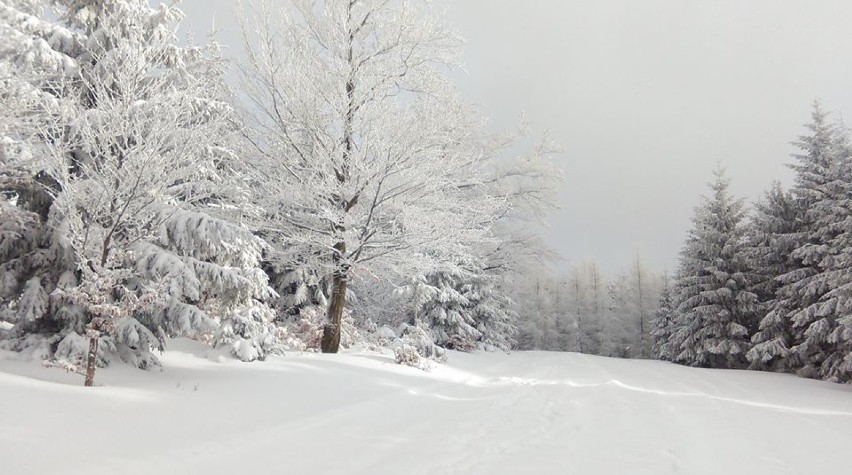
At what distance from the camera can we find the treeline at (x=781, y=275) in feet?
50.4

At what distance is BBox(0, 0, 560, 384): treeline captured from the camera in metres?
6.27

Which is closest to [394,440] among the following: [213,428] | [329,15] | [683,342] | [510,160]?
[213,428]

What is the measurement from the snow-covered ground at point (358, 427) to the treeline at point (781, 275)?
8.47 metres

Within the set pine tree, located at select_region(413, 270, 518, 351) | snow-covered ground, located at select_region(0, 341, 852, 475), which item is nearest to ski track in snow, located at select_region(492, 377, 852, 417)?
snow-covered ground, located at select_region(0, 341, 852, 475)

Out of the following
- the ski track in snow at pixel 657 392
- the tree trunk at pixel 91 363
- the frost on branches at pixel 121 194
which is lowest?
the ski track in snow at pixel 657 392

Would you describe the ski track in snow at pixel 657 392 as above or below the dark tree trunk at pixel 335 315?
below

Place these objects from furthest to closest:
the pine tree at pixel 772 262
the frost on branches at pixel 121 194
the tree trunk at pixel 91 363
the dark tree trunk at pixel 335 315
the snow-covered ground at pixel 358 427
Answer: the pine tree at pixel 772 262 → the dark tree trunk at pixel 335 315 → the frost on branches at pixel 121 194 → the tree trunk at pixel 91 363 → the snow-covered ground at pixel 358 427

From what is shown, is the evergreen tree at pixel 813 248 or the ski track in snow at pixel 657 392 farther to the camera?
the evergreen tree at pixel 813 248

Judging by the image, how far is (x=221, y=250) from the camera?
25.3ft

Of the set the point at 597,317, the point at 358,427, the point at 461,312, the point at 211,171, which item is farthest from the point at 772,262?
the point at 597,317

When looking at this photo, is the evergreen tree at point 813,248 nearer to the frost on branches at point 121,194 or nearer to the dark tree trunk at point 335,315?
the dark tree trunk at point 335,315

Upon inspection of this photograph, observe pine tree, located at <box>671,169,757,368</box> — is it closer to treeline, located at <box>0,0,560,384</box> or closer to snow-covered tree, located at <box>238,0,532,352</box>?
treeline, located at <box>0,0,560,384</box>

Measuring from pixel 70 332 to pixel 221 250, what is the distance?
2.30 meters

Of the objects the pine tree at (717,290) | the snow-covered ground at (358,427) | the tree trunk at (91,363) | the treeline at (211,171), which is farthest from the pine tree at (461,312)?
the tree trunk at (91,363)
